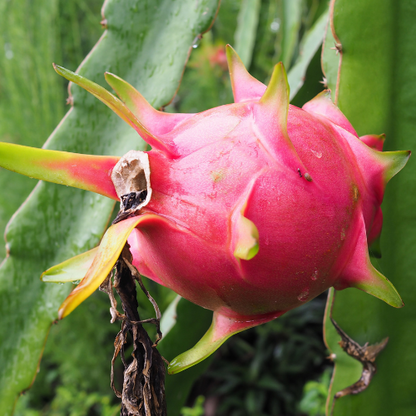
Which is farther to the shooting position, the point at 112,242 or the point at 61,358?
the point at 61,358

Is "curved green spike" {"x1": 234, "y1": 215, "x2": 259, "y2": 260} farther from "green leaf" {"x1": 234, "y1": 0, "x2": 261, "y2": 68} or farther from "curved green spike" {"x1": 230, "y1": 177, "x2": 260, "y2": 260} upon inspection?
"green leaf" {"x1": 234, "y1": 0, "x2": 261, "y2": 68}

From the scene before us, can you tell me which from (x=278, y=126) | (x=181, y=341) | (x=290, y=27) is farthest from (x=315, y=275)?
(x=290, y=27)

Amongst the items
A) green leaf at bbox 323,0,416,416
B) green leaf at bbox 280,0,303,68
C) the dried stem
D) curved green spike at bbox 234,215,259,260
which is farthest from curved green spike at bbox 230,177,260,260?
green leaf at bbox 280,0,303,68

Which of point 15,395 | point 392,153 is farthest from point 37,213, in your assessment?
point 392,153

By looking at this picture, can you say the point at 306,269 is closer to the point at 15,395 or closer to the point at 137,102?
the point at 137,102

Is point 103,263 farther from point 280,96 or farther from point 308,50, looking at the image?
point 308,50

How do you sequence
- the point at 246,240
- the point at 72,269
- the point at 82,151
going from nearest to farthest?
the point at 246,240 < the point at 72,269 < the point at 82,151
